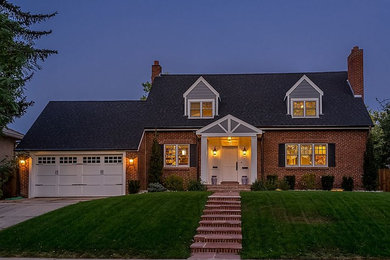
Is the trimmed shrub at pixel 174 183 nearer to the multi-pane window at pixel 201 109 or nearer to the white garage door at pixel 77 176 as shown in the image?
the white garage door at pixel 77 176

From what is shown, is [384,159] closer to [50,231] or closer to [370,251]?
[370,251]

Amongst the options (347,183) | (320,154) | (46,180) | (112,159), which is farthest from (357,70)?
(46,180)

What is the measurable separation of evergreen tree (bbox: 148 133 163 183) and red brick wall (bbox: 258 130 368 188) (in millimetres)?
5838

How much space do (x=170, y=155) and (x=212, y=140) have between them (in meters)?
2.70

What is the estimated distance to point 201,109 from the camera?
87.8 feet

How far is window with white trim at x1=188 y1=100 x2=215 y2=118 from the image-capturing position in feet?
87.7

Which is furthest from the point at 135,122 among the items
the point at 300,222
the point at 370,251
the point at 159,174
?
the point at 370,251

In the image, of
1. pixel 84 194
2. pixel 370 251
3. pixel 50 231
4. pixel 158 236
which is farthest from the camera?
pixel 84 194

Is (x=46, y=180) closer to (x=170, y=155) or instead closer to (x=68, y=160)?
(x=68, y=160)

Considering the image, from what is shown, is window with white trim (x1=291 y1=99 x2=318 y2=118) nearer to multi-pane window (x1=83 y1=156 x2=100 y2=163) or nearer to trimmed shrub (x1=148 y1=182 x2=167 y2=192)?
trimmed shrub (x1=148 y1=182 x2=167 y2=192)

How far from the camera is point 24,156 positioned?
2511cm

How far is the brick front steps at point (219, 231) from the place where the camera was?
12.1m

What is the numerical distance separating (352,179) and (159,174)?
10889 millimetres

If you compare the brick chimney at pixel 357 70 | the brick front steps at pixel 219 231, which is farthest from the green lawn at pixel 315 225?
the brick chimney at pixel 357 70
